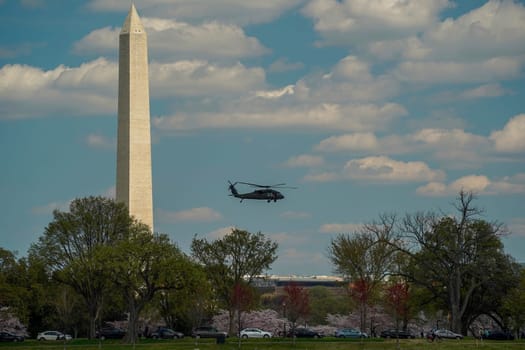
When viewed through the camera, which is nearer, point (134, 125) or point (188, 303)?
point (188, 303)

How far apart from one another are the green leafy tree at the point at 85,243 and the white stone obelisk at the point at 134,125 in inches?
537

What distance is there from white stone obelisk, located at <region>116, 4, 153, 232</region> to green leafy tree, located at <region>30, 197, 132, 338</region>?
13.6 metres

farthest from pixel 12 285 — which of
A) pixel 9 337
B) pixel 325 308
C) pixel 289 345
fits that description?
pixel 325 308

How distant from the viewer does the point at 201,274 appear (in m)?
90.8

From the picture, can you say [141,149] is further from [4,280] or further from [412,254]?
[412,254]

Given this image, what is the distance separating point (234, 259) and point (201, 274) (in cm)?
2032

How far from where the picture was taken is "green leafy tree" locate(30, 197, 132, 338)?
94875 millimetres

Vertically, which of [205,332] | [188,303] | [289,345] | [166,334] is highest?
[188,303]

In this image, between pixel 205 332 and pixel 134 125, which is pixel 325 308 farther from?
pixel 205 332

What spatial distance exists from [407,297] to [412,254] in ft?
17.6

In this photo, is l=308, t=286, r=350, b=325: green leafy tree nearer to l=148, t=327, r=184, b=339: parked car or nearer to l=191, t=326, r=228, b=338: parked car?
l=191, t=326, r=228, b=338: parked car

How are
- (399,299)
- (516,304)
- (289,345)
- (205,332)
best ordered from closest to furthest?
(289,345), (516,304), (399,299), (205,332)

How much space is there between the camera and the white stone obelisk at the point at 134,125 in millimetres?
117812

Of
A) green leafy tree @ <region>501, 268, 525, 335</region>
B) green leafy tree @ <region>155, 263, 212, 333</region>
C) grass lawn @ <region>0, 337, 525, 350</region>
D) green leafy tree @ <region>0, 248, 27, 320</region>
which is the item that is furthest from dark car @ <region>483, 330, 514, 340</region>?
green leafy tree @ <region>0, 248, 27, 320</region>
